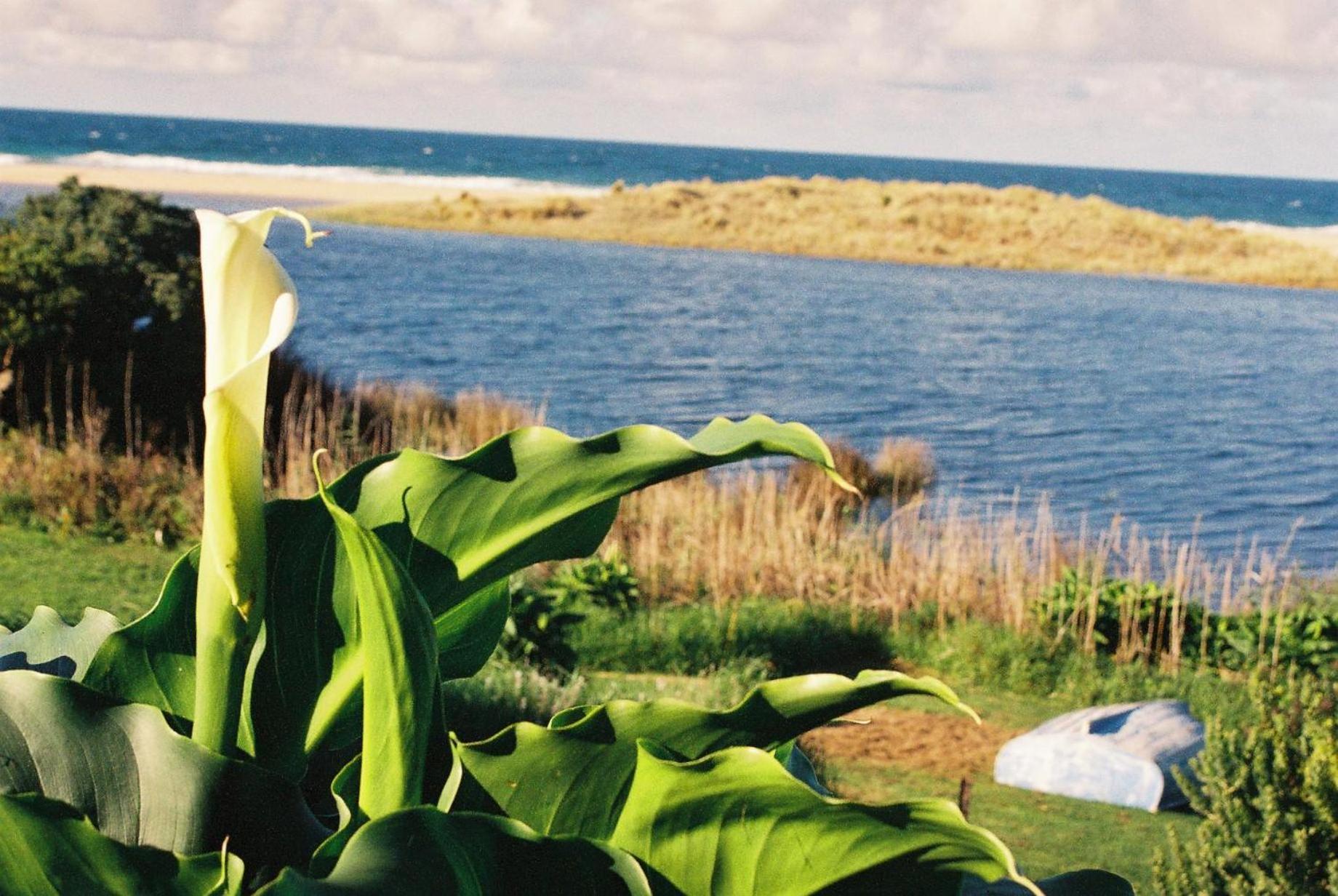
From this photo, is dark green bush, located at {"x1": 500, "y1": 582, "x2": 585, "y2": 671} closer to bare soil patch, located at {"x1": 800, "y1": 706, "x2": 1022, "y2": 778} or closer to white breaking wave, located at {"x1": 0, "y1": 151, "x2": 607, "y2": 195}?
bare soil patch, located at {"x1": 800, "y1": 706, "x2": 1022, "y2": 778}

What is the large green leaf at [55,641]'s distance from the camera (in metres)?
0.95

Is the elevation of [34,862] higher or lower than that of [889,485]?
higher

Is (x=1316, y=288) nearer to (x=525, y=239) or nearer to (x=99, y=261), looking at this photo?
(x=525, y=239)

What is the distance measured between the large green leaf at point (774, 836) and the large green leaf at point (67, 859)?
0.73 ft

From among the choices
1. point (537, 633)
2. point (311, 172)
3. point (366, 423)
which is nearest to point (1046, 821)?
point (537, 633)

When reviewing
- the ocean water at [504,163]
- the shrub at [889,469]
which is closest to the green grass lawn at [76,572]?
the shrub at [889,469]

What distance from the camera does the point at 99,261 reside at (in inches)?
369

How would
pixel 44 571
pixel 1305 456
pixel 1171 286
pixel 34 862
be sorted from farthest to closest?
1. pixel 1171 286
2. pixel 1305 456
3. pixel 44 571
4. pixel 34 862

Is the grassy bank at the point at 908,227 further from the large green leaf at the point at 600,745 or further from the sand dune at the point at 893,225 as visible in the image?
the large green leaf at the point at 600,745

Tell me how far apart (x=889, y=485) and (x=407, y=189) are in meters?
46.3

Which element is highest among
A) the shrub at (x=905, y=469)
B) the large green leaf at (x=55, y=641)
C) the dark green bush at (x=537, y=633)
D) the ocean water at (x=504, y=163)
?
the ocean water at (x=504, y=163)

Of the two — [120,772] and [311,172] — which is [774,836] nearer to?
[120,772]

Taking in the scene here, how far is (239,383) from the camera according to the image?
67 cm

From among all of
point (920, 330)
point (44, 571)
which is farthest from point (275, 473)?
point (920, 330)
